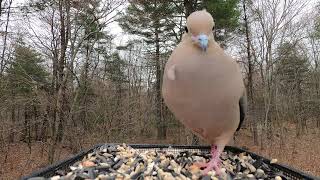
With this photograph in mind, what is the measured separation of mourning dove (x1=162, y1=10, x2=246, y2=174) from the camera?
6.62 ft

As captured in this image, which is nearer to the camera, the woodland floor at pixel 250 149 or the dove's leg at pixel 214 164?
the dove's leg at pixel 214 164

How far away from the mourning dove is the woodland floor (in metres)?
8.84

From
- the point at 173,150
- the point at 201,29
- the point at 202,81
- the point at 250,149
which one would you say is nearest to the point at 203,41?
the point at 201,29

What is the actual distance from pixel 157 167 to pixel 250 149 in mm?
13514

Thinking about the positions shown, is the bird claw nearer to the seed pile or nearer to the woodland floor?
the seed pile

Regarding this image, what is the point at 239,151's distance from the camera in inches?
128

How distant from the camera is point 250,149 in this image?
15.3 m

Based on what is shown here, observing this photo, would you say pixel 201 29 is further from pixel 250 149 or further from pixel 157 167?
pixel 250 149

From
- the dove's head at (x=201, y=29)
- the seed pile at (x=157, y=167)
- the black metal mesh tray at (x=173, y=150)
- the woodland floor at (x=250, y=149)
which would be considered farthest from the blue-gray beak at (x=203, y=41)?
the woodland floor at (x=250, y=149)

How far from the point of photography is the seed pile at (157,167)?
2295 mm

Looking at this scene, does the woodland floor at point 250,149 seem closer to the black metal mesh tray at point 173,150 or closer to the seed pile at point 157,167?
the black metal mesh tray at point 173,150

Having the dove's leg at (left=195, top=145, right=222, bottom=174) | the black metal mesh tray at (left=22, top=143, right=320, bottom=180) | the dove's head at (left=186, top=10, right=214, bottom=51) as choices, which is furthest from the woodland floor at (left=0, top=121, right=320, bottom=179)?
the dove's head at (left=186, top=10, right=214, bottom=51)

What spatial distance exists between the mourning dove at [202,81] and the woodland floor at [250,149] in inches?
348

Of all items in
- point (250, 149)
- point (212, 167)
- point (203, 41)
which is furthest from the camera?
point (250, 149)
